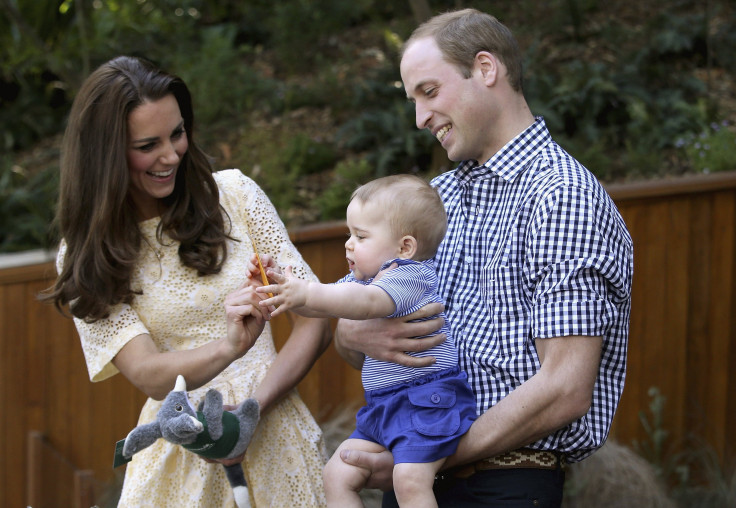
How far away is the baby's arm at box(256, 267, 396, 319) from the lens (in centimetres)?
208

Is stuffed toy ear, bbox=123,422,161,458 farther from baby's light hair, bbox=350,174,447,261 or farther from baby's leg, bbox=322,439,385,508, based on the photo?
baby's light hair, bbox=350,174,447,261

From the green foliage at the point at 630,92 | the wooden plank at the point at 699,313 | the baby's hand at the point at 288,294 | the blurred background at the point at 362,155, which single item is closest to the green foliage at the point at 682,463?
the blurred background at the point at 362,155

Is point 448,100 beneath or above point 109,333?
above

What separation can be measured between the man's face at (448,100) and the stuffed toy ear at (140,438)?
102 centimetres

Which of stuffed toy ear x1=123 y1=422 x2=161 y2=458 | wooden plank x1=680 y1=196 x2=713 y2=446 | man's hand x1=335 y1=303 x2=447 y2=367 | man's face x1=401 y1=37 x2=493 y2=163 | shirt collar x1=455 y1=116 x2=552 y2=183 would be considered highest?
man's face x1=401 y1=37 x2=493 y2=163

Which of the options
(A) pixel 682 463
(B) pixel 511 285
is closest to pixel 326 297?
(B) pixel 511 285

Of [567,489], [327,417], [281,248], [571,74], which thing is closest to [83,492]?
[327,417]

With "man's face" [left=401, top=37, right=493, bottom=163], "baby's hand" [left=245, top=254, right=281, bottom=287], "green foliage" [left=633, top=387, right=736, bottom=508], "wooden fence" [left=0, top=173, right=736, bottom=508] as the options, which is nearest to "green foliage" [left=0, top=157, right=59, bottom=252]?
"wooden fence" [left=0, top=173, right=736, bottom=508]

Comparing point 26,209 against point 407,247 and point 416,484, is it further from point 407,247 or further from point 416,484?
point 416,484

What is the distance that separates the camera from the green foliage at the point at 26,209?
22.2 ft

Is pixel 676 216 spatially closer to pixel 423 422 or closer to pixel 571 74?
pixel 571 74

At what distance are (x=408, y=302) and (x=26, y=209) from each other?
5746mm

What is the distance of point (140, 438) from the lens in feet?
7.22

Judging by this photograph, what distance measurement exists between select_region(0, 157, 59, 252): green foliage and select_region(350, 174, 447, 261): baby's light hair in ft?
15.5
